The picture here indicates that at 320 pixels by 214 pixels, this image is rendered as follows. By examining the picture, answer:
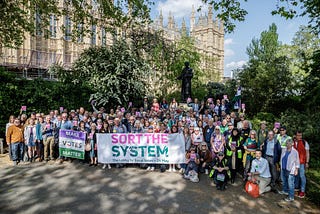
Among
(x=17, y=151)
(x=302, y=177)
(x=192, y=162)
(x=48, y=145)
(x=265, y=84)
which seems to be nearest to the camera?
(x=302, y=177)

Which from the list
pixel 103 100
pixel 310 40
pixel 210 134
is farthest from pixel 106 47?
pixel 310 40

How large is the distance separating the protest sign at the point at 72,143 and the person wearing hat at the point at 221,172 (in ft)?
16.8

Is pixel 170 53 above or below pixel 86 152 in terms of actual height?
above

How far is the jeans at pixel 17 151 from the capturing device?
9.84 m

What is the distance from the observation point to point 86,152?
1009 cm

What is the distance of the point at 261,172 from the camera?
7734 millimetres

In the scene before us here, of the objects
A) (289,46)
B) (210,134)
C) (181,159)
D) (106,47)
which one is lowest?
(181,159)

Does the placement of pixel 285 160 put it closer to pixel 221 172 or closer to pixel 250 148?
pixel 250 148

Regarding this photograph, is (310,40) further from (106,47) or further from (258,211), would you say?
(258,211)

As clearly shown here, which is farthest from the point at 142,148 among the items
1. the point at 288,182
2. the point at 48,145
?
the point at 288,182

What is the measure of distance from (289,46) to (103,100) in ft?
99.4

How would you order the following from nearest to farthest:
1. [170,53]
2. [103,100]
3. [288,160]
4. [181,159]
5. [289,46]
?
1. [288,160]
2. [181,159]
3. [103,100]
4. [170,53]
5. [289,46]

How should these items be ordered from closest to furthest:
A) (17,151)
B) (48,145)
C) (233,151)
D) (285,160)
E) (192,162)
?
1. (285,160)
2. (233,151)
3. (192,162)
4. (17,151)
5. (48,145)

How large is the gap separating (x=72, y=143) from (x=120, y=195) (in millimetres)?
3917
